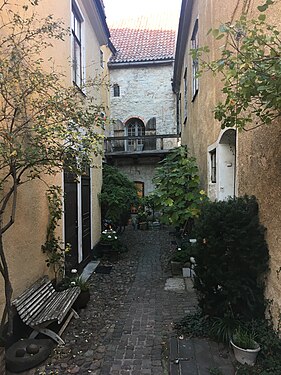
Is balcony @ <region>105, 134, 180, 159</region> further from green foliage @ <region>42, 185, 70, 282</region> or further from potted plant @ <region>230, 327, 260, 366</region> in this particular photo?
potted plant @ <region>230, 327, 260, 366</region>

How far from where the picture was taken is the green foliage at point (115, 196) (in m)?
8.80

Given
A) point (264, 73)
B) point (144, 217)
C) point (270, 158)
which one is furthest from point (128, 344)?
point (144, 217)

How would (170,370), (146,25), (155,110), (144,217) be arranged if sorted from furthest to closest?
(146,25), (155,110), (144,217), (170,370)

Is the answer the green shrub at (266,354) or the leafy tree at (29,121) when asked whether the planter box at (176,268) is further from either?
the leafy tree at (29,121)

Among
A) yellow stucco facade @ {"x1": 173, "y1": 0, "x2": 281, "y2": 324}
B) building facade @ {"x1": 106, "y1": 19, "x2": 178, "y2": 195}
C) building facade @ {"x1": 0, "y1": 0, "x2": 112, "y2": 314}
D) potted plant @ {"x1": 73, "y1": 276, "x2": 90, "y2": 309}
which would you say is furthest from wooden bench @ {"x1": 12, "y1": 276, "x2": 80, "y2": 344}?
building facade @ {"x1": 106, "y1": 19, "x2": 178, "y2": 195}

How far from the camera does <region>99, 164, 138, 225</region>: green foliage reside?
880cm

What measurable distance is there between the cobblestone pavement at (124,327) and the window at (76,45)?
4.55 metres

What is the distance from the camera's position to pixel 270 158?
2900 millimetres

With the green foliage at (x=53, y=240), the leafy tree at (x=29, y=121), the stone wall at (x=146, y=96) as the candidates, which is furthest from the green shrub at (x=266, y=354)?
the stone wall at (x=146, y=96)

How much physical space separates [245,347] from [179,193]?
3987 millimetres

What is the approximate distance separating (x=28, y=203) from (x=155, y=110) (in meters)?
13.3

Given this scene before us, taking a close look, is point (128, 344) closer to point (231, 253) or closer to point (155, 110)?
point (231, 253)

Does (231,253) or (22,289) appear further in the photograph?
(22,289)

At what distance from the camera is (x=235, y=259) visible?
3.22 m
